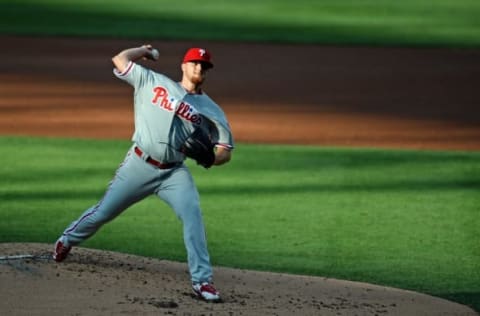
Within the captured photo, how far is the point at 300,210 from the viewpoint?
12.1 metres

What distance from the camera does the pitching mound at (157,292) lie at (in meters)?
7.56

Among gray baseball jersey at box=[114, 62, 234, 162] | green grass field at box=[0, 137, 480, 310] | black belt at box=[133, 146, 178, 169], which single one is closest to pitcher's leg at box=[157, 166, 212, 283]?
A: black belt at box=[133, 146, 178, 169]

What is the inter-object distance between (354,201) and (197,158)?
15.7 ft

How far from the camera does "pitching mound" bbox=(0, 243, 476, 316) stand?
7.56m

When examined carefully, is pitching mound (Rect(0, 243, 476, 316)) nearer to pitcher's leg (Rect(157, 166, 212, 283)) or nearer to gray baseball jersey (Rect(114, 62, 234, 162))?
pitcher's leg (Rect(157, 166, 212, 283))

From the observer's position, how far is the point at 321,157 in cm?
1507

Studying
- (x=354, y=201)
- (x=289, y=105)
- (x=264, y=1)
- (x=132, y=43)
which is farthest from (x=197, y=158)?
(x=264, y=1)

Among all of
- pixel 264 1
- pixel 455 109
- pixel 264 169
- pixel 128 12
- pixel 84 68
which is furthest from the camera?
pixel 264 1

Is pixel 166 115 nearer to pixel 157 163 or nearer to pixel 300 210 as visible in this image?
pixel 157 163

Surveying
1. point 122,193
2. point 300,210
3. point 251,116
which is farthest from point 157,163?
point 251,116

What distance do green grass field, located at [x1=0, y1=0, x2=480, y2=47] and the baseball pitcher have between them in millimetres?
16758

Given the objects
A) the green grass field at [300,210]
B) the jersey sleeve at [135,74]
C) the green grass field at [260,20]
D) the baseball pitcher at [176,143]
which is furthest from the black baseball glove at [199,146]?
the green grass field at [260,20]

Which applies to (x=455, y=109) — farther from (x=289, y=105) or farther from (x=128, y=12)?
(x=128, y=12)

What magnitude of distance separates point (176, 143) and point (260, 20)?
2095cm
